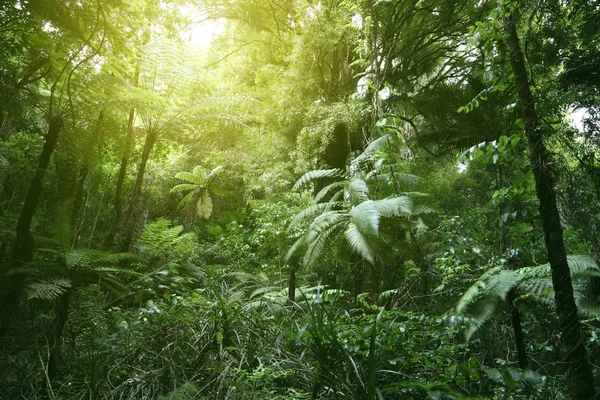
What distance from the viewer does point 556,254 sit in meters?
1.89

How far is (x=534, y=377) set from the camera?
3.88ft

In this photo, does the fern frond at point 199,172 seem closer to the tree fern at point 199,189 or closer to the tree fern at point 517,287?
the tree fern at point 199,189

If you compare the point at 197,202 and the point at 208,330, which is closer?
the point at 208,330

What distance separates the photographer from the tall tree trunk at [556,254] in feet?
5.98

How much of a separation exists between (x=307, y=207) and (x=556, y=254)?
2771 millimetres

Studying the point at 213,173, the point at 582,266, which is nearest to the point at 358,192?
the point at 582,266

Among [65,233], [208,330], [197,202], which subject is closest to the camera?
[208,330]

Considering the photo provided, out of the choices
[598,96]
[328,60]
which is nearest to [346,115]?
[328,60]

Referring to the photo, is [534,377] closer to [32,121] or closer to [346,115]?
[346,115]

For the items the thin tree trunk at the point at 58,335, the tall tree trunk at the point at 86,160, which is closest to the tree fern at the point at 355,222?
the thin tree trunk at the point at 58,335

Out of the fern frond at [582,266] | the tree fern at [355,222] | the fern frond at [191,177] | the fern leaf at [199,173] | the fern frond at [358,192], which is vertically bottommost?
the fern frond at [582,266]

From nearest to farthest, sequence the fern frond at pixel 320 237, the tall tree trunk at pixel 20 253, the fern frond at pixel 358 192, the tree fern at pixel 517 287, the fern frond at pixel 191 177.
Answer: the tall tree trunk at pixel 20 253 → the tree fern at pixel 517 287 → the fern frond at pixel 320 237 → the fern frond at pixel 358 192 → the fern frond at pixel 191 177

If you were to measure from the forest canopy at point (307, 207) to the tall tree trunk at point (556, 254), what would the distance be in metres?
0.01

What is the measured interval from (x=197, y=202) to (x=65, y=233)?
6.06 m
